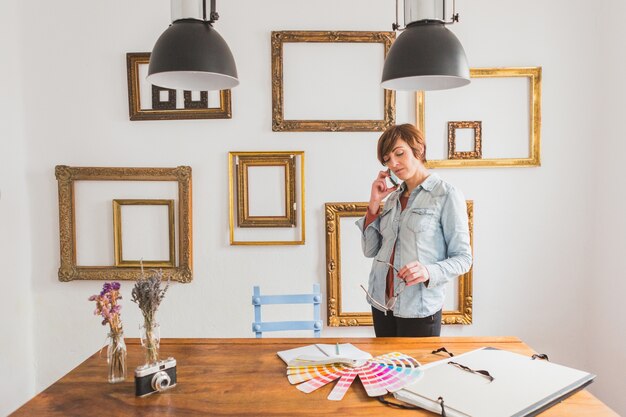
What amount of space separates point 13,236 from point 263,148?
1454mm

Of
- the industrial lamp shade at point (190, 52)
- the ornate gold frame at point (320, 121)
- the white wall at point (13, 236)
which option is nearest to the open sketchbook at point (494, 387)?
the industrial lamp shade at point (190, 52)

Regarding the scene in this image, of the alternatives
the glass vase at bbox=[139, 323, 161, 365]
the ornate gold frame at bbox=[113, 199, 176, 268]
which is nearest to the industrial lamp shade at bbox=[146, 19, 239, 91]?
the glass vase at bbox=[139, 323, 161, 365]

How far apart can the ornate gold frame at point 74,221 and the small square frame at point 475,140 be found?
4.86 feet

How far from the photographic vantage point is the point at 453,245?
1.84m

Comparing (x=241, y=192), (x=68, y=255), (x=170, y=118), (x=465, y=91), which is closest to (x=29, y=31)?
(x=170, y=118)

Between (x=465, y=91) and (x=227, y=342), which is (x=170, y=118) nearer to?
(x=227, y=342)

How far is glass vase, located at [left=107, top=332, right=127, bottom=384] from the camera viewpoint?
1.34 metres

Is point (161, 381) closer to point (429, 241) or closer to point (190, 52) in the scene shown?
point (190, 52)

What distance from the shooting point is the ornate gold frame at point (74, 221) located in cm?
262

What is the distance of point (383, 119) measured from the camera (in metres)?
2.63

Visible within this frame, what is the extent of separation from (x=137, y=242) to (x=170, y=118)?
0.73m

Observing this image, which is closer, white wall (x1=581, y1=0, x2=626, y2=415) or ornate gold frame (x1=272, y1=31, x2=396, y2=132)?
Answer: white wall (x1=581, y1=0, x2=626, y2=415)

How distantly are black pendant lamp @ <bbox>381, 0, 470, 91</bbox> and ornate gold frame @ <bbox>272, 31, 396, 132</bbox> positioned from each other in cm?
109

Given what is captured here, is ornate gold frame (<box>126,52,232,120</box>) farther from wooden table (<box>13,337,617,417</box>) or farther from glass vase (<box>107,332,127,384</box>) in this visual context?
glass vase (<box>107,332,127,384</box>)
